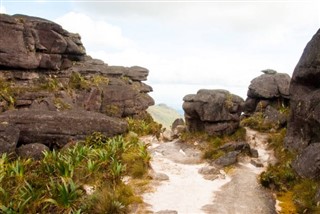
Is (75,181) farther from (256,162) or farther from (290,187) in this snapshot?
(256,162)

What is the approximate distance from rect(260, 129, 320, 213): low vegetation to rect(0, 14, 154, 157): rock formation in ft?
37.5

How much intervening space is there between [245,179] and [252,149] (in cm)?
458

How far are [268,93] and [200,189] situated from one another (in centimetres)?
1828

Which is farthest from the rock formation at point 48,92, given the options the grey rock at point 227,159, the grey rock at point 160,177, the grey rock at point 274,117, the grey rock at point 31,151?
the grey rock at point 274,117

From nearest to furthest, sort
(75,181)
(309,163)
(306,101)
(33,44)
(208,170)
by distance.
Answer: (75,181) → (309,163) → (306,101) → (208,170) → (33,44)

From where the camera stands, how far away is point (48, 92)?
27297mm

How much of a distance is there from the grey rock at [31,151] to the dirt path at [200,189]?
676cm

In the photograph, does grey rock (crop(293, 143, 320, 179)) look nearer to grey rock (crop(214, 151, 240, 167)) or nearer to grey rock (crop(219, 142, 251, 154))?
grey rock (crop(214, 151, 240, 167))

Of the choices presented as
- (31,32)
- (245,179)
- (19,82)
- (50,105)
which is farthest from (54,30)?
(245,179)

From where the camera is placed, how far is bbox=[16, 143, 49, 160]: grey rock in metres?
18.4

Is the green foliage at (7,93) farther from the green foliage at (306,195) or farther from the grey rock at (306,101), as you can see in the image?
the green foliage at (306,195)

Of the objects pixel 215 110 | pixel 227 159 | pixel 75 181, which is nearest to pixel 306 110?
pixel 227 159

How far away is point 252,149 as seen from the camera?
21.4m

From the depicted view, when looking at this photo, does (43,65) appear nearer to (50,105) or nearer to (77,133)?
(50,105)
